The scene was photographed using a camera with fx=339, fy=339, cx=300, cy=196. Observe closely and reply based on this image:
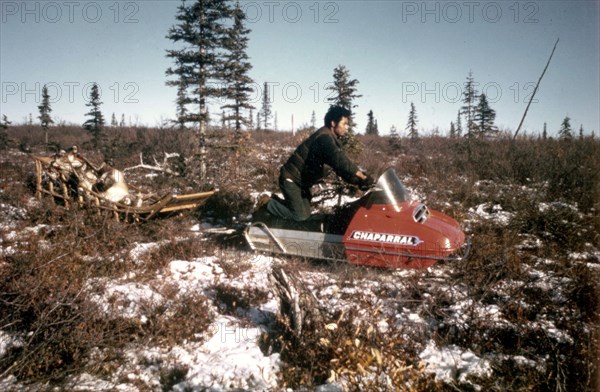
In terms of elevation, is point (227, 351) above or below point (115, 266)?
below

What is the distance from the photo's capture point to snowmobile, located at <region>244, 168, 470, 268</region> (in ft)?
14.6

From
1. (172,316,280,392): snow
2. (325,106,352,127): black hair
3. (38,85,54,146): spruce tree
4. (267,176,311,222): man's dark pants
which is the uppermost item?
(38,85,54,146): spruce tree

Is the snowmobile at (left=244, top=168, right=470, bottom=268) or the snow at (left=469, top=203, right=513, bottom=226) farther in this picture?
the snow at (left=469, top=203, right=513, bottom=226)

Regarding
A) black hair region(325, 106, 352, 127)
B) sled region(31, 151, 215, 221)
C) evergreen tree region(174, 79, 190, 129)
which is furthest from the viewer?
evergreen tree region(174, 79, 190, 129)

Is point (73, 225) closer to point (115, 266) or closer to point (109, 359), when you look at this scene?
point (115, 266)

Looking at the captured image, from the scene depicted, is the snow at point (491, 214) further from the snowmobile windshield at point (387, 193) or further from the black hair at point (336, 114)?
the black hair at point (336, 114)

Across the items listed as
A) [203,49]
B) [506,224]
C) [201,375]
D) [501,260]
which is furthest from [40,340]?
[203,49]

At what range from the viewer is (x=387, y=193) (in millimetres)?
4816

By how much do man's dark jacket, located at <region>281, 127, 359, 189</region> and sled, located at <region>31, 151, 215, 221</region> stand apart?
8.81ft

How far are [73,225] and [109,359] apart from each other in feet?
12.7

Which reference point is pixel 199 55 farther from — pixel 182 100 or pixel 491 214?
pixel 491 214

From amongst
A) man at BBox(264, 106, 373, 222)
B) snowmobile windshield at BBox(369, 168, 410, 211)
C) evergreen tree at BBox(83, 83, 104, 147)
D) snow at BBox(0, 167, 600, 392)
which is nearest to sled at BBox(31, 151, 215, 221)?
snow at BBox(0, 167, 600, 392)

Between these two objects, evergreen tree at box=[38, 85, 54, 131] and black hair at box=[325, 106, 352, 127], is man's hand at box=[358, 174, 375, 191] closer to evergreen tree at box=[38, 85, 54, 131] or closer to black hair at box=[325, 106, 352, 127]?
black hair at box=[325, 106, 352, 127]

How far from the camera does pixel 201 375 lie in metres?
3.18
